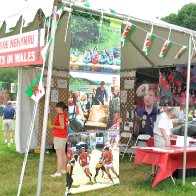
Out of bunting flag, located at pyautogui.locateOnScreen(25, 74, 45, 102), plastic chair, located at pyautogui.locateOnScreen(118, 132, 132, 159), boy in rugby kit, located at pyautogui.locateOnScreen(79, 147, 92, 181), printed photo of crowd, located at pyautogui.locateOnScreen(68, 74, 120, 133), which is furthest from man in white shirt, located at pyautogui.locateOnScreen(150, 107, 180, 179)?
plastic chair, located at pyautogui.locateOnScreen(118, 132, 132, 159)

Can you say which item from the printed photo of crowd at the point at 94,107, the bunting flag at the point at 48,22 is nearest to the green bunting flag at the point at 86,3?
the bunting flag at the point at 48,22

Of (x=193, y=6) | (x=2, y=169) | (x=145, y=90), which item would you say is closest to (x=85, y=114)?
(x=2, y=169)

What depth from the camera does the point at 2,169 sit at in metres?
7.16

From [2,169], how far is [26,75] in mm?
3081

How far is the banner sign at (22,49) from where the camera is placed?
4195 mm

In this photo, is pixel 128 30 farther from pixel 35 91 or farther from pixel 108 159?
pixel 108 159

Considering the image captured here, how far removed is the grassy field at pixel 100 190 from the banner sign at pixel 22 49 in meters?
1.99

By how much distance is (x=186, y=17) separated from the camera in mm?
43656

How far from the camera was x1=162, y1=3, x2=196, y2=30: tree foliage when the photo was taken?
43000mm

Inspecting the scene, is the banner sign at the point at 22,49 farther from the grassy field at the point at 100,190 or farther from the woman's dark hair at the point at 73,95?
the grassy field at the point at 100,190

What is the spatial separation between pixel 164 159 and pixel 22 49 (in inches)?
102

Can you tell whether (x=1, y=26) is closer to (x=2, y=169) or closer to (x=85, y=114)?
(x=85, y=114)

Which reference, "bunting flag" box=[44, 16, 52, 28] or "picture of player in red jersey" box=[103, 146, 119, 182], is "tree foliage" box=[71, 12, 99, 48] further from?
"picture of player in red jersey" box=[103, 146, 119, 182]

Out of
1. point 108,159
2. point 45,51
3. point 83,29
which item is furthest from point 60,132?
point 45,51
